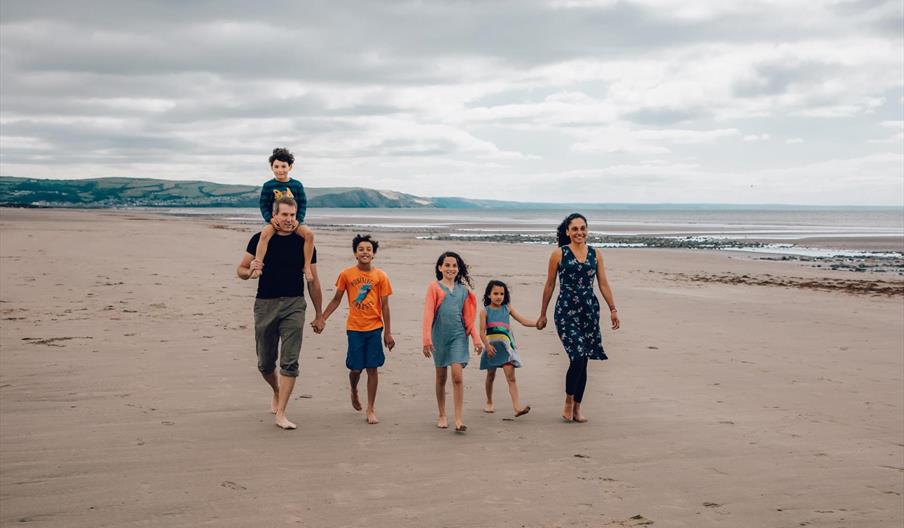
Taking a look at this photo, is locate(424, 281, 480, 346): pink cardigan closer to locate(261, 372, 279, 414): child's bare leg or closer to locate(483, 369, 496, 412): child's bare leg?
locate(483, 369, 496, 412): child's bare leg

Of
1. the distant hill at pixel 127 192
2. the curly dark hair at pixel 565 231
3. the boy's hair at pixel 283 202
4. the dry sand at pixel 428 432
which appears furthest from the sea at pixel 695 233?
the distant hill at pixel 127 192

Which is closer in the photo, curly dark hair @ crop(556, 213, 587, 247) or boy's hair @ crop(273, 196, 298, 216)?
boy's hair @ crop(273, 196, 298, 216)

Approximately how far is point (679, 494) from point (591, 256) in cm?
240

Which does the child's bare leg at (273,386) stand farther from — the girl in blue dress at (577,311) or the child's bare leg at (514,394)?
the girl in blue dress at (577,311)

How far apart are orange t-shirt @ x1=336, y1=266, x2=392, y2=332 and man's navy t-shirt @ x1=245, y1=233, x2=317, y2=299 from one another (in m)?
0.39

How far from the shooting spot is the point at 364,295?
613 centimetres

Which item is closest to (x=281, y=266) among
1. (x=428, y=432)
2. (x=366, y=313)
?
(x=366, y=313)

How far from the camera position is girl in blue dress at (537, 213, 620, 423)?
6.32m

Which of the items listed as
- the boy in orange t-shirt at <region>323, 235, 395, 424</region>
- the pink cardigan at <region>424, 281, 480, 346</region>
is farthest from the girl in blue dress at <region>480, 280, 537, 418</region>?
the boy in orange t-shirt at <region>323, 235, 395, 424</region>

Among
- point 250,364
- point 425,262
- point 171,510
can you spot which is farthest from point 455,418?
point 425,262

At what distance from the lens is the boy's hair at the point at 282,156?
6.03m

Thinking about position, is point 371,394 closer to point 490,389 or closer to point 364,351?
point 364,351

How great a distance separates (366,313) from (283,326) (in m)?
0.70

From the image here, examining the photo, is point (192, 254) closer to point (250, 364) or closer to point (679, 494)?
point (250, 364)
